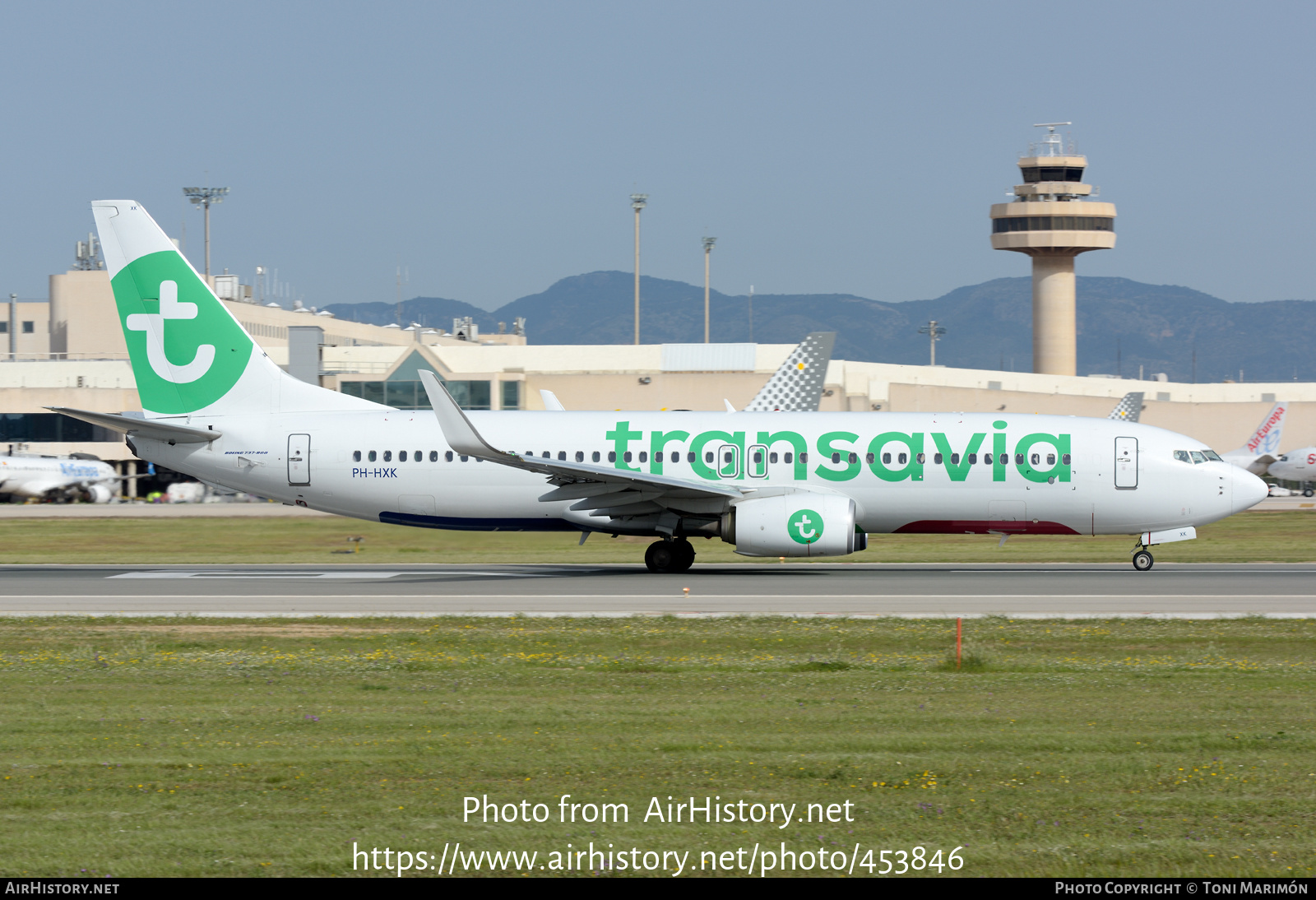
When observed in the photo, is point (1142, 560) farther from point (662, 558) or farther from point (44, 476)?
point (44, 476)

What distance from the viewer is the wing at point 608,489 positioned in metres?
26.5

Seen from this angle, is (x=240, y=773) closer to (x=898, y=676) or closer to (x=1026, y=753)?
(x=1026, y=753)

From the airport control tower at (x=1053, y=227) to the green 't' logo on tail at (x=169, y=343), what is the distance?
98374 mm

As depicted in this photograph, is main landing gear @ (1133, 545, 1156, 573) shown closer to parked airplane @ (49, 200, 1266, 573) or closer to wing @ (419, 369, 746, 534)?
parked airplane @ (49, 200, 1266, 573)

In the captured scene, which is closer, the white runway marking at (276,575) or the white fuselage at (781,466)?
the white runway marking at (276,575)

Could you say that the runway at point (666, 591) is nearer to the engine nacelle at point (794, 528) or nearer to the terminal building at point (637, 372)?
the engine nacelle at point (794, 528)

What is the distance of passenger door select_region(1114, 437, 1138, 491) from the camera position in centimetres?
2889

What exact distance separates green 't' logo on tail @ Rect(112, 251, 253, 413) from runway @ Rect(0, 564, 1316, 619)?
398 centimetres

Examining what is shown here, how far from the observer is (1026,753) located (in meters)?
11.1

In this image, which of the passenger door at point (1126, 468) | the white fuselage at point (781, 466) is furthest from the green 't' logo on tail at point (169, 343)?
the passenger door at point (1126, 468)

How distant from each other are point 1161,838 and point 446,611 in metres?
14.9

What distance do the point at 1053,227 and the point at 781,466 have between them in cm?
10019

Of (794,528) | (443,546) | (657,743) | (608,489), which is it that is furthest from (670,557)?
(657,743)

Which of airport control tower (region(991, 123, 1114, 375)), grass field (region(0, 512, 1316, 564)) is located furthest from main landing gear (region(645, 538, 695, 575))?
airport control tower (region(991, 123, 1114, 375))
